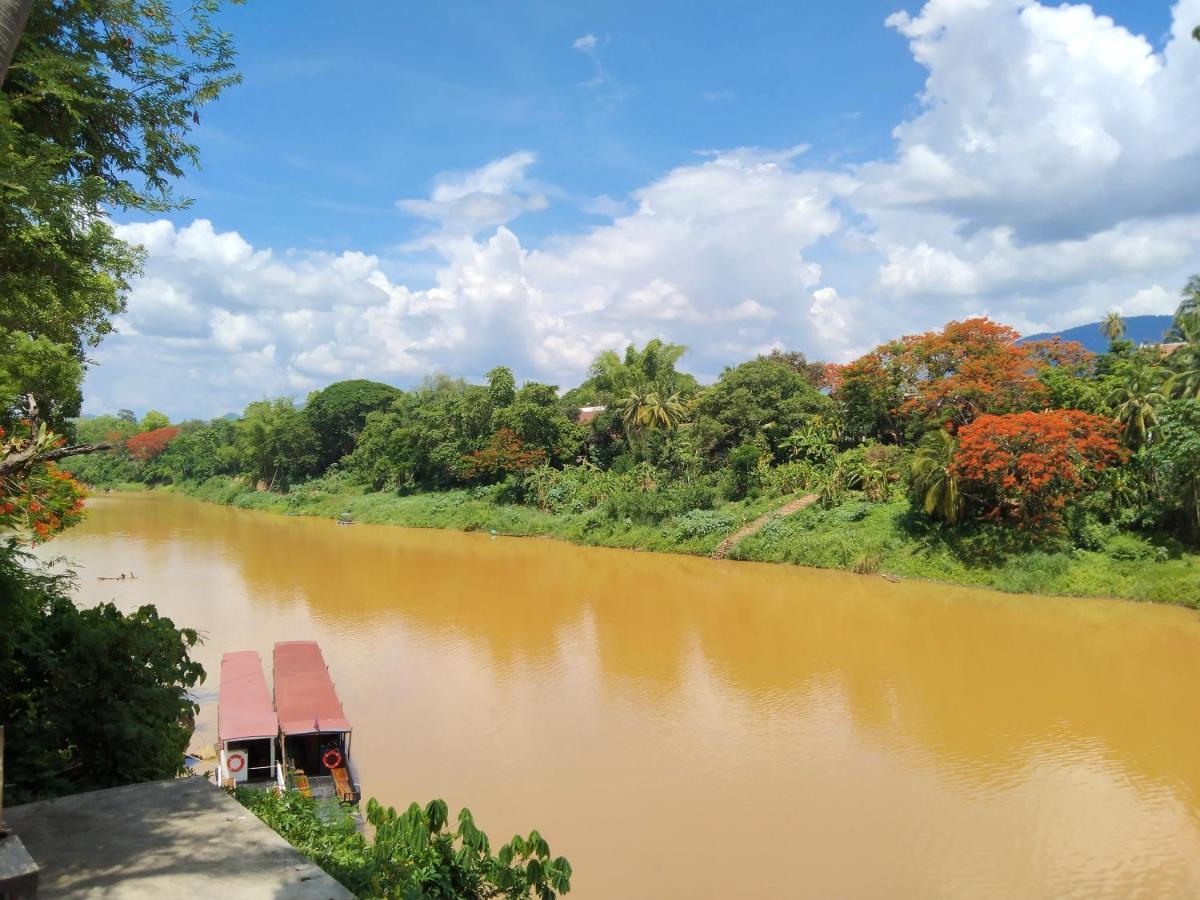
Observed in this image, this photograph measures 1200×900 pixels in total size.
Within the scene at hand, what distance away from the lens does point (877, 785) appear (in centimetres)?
873

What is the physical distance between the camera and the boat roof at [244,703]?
818cm

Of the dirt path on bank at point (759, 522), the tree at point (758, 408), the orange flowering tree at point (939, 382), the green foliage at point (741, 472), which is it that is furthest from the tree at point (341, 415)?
the orange flowering tree at point (939, 382)

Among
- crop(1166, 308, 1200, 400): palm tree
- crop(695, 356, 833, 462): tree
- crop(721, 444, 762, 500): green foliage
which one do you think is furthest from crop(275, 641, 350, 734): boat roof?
crop(1166, 308, 1200, 400): palm tree

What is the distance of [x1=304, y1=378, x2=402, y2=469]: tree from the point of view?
139ft

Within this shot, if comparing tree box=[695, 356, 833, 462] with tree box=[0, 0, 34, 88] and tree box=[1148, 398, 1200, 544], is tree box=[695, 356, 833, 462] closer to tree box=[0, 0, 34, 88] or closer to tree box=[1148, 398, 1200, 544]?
tree box=[1148, 398, 1200, 544]

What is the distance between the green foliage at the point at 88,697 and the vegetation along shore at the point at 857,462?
52.6ft

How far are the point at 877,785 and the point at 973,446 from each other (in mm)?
10432

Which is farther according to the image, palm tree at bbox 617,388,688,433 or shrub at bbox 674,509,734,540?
Answer: palm tree at bbox 617,388,688,433

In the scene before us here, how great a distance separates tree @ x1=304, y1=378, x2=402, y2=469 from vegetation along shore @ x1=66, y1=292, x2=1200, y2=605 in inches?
49.6

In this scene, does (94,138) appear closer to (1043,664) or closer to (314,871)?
(314,871)

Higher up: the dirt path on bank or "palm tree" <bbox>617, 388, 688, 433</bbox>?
"palm tree" <bbox>617, 388, 688, 433</bbox>

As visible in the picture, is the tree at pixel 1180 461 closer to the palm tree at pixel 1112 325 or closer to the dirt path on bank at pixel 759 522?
the dirt path on bank at pixel 759 522

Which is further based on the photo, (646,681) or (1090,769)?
(646,681)

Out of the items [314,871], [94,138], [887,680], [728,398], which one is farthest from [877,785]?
[728,398]
